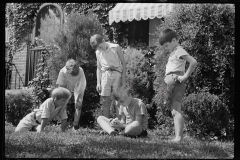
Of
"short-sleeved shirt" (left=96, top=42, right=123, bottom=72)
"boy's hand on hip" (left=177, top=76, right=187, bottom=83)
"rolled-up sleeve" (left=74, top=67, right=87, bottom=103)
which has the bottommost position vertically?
"rolled-up sleeve" (left=74, top=67, right=87, bottom=103)

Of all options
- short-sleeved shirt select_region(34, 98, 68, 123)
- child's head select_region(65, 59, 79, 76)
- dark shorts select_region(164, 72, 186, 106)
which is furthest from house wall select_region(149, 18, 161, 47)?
dark shorts select_region(164, 72, 186, 106)

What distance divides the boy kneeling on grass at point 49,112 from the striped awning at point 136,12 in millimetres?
4351

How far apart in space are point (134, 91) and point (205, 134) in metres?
2.20

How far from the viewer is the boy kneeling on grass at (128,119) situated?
5.40m

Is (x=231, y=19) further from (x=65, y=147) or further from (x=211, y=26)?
(x=65, y=147)

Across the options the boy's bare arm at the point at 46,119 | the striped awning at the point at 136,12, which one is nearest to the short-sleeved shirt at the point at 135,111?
the boy's bare arm at the point at 46,119

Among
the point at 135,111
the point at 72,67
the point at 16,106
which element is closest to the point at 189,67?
the point at 135,111

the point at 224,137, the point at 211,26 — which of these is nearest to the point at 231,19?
the point at 211,26

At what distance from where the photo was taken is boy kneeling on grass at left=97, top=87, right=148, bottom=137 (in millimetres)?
5395

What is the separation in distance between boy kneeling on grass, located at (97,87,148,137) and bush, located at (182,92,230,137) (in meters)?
0.93

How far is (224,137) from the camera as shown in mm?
6320

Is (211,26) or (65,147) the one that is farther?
(211,26)

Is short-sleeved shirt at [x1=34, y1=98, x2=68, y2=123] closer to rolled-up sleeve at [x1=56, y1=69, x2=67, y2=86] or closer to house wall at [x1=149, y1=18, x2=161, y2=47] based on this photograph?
rolled-up sleeve at [x1=56, y1=69, x2=67, y2=86]

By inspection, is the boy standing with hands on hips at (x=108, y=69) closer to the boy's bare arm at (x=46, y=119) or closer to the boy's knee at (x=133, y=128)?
the boy's bare arm at (x=46, y=119)
